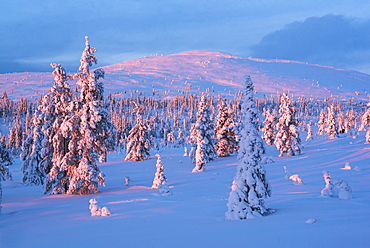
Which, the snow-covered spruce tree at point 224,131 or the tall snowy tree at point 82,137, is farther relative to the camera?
the snow-covered spruce tree at point 224,131

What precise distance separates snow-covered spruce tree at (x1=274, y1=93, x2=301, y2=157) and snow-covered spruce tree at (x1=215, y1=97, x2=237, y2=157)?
7.45 m

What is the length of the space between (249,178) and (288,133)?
30.8 m

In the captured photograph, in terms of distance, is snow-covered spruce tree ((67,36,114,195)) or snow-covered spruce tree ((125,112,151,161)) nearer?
snow-covered spruce tree ((67,36,114,195))

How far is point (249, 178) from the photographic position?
12.3 m

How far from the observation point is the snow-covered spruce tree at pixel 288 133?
4061 centimetres

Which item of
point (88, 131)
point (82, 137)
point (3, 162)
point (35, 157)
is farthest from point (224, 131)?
point (3, 162)

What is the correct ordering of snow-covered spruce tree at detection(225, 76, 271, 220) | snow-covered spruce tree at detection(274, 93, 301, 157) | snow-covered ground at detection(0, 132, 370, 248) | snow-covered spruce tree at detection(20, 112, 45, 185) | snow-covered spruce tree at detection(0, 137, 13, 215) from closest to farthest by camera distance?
1. snow-covered ground at detection(0, 132, 370, 248)
2. snow-covered spruce tree at detection(225, 76, 271, 220)
3. snow-covered spruce tree at detection(0, 137, 13, 215)
4. snow-covered spruce tree at detection(20, 112, 45, 185)
5. snow-covered spruce tree at detection(274, 93, 301, 157)

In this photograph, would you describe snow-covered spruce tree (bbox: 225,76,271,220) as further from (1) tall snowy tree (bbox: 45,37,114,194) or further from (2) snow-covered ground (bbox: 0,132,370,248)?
(1) tall snowy tree (bbox: 45,37,114,194)

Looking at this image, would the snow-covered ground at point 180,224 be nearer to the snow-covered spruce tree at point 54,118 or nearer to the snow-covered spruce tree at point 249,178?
the snow-covered spruce tree at point 249,178

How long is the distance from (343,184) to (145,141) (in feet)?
129

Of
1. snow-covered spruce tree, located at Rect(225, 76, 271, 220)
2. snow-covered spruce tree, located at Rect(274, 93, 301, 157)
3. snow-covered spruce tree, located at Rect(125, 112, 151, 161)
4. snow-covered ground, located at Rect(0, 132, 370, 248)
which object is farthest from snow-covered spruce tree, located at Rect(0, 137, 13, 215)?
snow-covered spruce tree, located at Rect(274, 93, 301, 157)

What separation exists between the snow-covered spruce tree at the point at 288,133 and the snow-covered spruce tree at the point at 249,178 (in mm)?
29333

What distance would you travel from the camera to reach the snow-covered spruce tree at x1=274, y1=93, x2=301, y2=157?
40.6m

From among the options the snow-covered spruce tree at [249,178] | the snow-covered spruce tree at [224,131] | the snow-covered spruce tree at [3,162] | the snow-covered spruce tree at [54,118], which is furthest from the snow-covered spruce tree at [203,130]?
the snow-covered spruce tree at [249,178]
